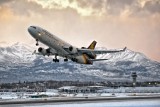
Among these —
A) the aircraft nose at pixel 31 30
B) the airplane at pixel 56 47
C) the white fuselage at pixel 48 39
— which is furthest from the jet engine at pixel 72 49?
the aircraft nose at pixel 31 30

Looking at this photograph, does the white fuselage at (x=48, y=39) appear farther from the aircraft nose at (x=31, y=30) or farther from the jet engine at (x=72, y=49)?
the jet engine at (x=72, y=49)

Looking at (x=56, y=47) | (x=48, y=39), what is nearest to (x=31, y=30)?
(x=48, y=39)

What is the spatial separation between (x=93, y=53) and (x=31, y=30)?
2017cm

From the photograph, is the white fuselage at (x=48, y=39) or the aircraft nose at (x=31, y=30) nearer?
the white fuselage at (x=48, y=39)

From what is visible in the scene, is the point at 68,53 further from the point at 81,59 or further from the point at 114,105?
the point at 114,105

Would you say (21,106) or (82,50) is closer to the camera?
(21,106)

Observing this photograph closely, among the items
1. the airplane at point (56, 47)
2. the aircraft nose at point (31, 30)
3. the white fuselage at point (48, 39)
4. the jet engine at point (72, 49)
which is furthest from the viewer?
the jet engine at point (72, 49)

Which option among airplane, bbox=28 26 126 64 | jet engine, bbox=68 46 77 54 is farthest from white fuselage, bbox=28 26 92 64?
jet engine, bbox=68 46 77 54

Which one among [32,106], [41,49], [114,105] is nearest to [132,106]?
[114,105]

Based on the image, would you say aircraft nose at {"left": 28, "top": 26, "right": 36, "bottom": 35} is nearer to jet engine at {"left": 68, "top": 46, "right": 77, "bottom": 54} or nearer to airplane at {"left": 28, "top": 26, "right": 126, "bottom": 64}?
airplane at {"left": 28, "top": 26, "right": 126, "bottom": 64}

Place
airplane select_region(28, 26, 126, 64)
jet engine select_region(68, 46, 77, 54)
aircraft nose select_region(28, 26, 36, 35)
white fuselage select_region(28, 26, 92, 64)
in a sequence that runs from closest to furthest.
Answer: white fuselage select_region(28, 26, 92, 64)
airplane select_region(28, 26, 126, 64)
aircraft nose select_region(28, 26, 36, 35)
jet engine select_region(68, 46, 77, 54)

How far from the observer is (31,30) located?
102m

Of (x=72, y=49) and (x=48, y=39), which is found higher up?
(x=48, y=39)

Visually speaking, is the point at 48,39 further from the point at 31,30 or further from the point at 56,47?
the point at 31,30
